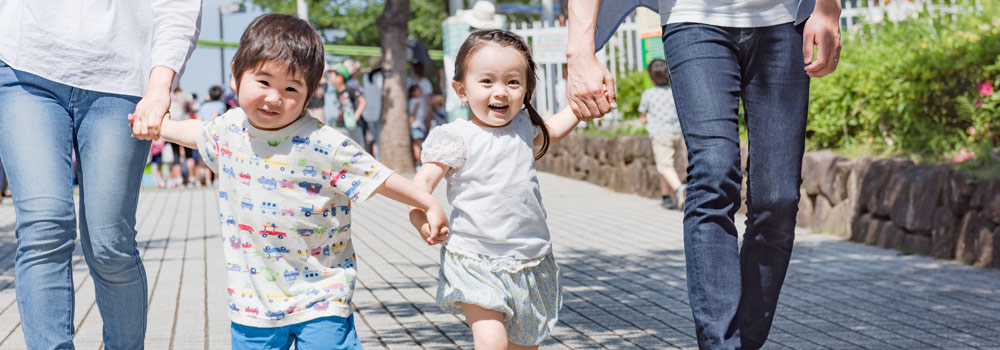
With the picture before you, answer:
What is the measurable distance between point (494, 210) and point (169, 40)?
1038 millimetres

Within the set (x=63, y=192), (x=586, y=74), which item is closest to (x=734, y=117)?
(x=586, y=74)

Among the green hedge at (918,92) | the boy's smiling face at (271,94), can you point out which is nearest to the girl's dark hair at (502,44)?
the boy's smiling face at (271,94)

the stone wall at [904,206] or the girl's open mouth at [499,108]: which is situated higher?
the girl's open mouth at [499,108]

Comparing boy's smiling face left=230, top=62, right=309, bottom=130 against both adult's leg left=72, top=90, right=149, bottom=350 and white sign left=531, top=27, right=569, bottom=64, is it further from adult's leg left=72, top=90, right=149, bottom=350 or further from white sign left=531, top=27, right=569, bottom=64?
white sign left=531, top=27, right=569, bottom=64

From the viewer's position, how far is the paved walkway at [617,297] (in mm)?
4965

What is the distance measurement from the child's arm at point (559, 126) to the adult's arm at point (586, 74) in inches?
5.6

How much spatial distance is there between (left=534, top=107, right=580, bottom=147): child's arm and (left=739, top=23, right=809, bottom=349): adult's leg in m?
0.50

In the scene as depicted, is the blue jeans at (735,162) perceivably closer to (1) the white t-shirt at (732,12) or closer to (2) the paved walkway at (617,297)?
(1) the white t-shirt at (732,12)

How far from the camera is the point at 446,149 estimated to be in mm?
3352

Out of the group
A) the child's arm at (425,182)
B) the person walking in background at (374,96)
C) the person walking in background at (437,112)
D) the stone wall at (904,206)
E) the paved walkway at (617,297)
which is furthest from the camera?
the person walking in background at (437,112)

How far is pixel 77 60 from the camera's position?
340 centimetres

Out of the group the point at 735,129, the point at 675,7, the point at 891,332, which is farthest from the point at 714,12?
the point at 891,332

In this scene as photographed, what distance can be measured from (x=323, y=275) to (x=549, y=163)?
14.4 metres

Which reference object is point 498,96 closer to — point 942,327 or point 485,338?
point 485,338
